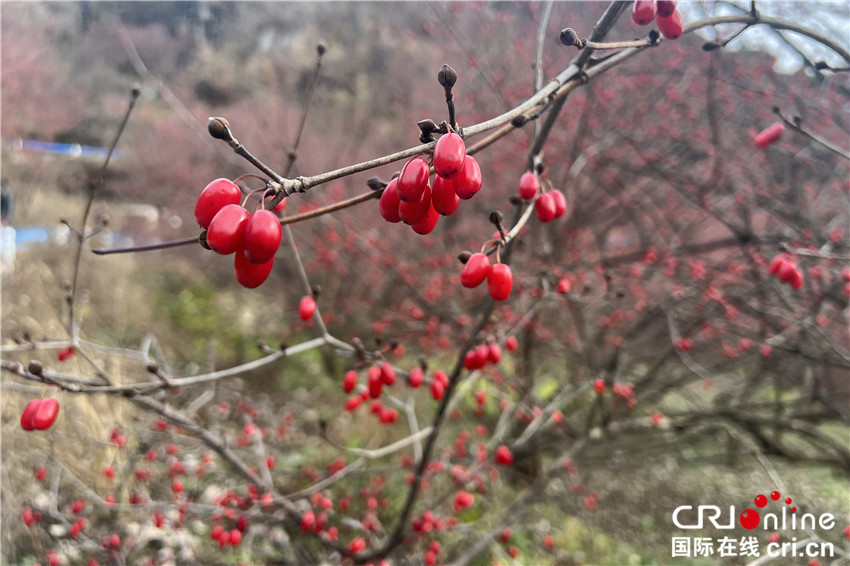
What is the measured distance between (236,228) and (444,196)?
0.36 m

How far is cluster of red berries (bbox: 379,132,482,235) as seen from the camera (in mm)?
724

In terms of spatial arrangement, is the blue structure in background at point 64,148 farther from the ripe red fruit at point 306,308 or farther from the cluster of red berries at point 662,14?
the cluster of red berries at point 662,14

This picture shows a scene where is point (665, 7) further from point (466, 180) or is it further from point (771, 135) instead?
point (771, 135)

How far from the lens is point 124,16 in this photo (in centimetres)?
827

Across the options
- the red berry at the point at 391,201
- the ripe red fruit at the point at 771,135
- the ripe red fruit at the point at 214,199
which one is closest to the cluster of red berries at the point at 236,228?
the ripe red fruit at the point at 214,199

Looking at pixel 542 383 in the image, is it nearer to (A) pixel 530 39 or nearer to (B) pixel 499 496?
(B) pixel 499 496

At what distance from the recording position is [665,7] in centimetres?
93

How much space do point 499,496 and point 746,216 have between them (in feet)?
9.85

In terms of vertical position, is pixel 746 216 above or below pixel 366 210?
below

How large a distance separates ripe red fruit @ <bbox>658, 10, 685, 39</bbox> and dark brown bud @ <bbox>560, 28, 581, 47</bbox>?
0.22 metres

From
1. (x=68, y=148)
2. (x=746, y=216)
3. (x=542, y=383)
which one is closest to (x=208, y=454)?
(x=542, y=383)

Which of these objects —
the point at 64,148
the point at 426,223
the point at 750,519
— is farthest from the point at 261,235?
the point at 64,148

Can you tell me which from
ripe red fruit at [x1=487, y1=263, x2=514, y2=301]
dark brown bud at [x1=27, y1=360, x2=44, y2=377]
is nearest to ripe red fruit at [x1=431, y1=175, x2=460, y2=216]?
ripe red fruit at [x1=487, y1=263, x2=514, y2=301]

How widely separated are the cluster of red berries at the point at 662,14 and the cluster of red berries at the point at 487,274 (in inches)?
23.0
